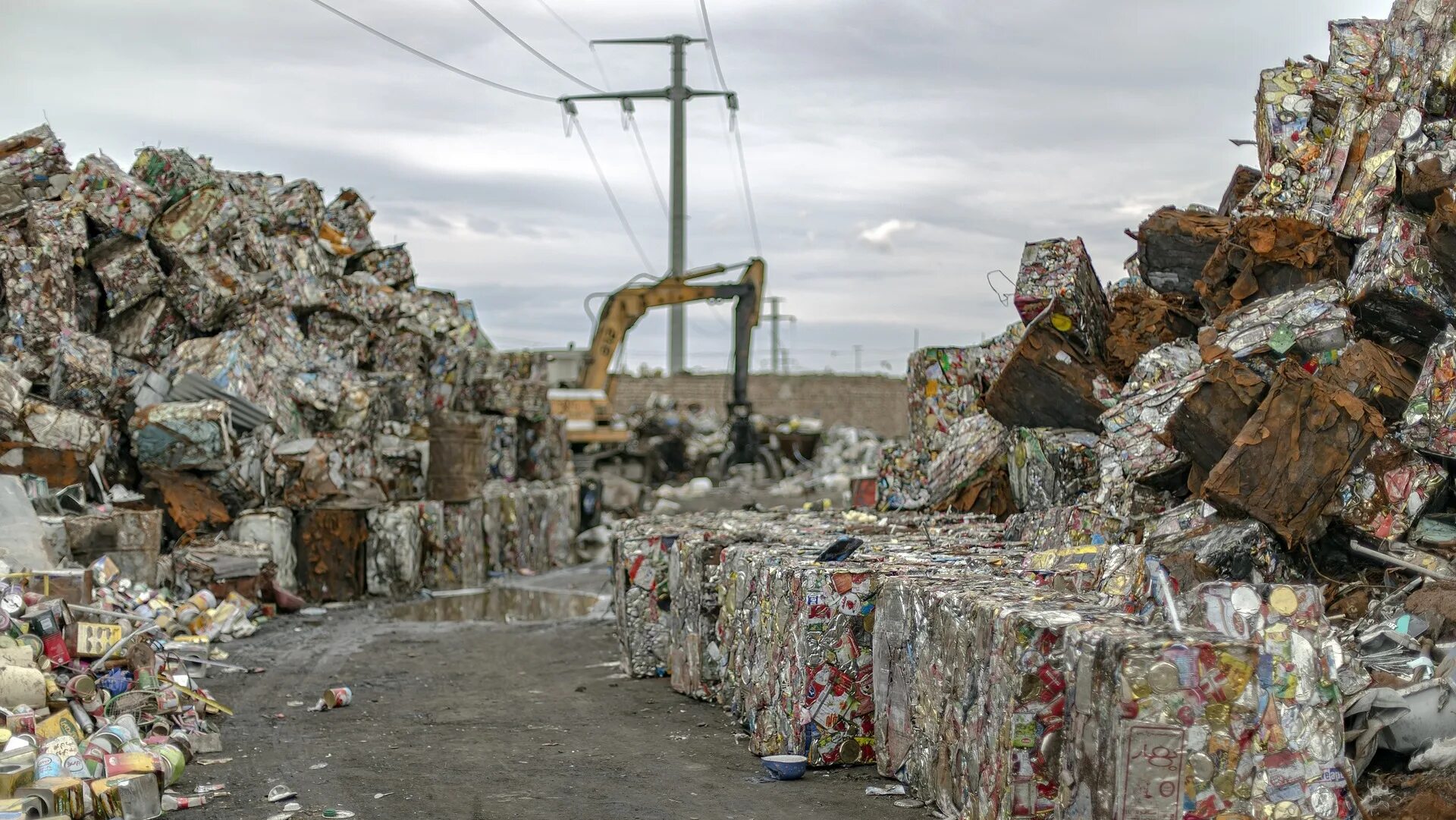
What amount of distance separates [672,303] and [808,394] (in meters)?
14.5

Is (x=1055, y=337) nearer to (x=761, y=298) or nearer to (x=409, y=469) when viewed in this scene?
→ (x=409, y=469)

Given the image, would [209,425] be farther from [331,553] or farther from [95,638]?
[95,638]

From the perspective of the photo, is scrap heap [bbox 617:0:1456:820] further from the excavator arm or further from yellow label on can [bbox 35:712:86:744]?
the excavator arm

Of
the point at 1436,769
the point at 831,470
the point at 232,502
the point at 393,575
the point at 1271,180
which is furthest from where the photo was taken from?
the point at 831,470

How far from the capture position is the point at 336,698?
739 cm

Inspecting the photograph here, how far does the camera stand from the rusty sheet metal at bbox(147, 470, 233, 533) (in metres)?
11.1

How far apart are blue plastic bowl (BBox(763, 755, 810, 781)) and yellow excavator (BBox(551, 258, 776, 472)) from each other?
15.9 m

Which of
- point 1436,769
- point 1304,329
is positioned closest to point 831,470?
point 1304,329

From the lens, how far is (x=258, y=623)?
1038 centimetres

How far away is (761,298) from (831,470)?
359 cm

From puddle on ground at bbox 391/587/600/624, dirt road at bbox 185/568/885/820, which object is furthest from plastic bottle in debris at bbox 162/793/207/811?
puddle on ground at bbox 391/587/600/624

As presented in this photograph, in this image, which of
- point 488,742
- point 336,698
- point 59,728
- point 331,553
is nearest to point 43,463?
point 331,553

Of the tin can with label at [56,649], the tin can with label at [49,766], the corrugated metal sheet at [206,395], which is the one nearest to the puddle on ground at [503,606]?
the corrugated metal sheet at [206,395]

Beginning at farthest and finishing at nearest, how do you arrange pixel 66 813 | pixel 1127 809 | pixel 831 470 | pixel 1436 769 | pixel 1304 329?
1. pixel 831 470
2. pixel 1304 329
3. pixel 66 813
4. pixel 1436 769
5. pixel 1127 809
